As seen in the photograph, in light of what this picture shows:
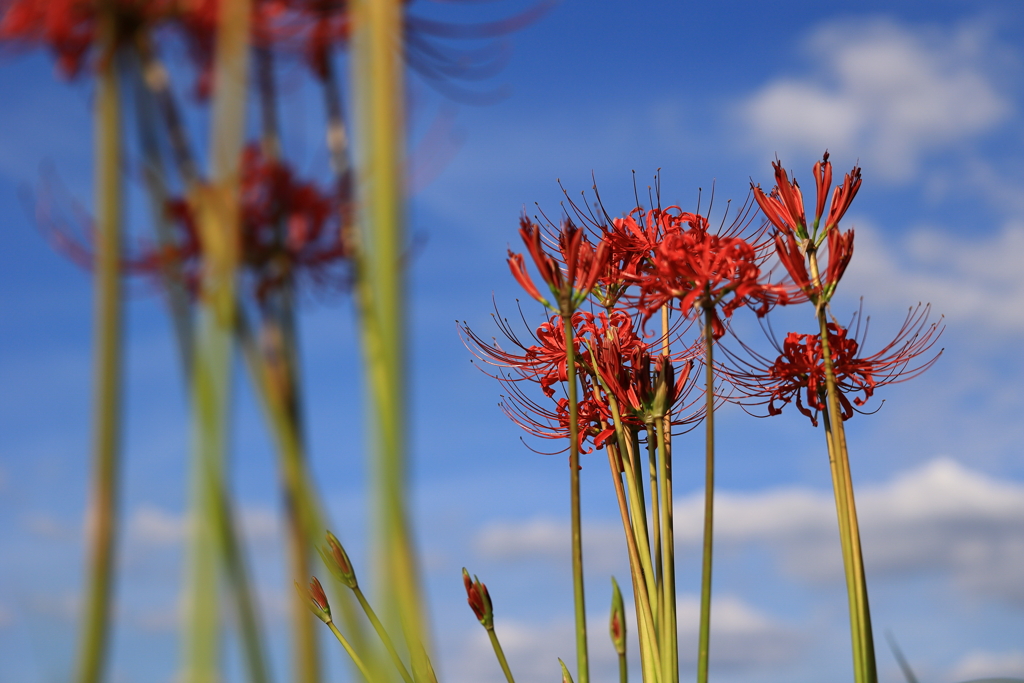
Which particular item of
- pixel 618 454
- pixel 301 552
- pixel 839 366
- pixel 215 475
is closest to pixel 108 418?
pixel 215 475

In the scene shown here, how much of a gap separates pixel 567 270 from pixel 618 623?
3.17ft

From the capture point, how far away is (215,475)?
1.07 m

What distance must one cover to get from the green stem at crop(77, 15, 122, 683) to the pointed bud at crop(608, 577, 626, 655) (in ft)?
5.03

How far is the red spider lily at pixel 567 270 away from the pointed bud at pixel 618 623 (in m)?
0.81

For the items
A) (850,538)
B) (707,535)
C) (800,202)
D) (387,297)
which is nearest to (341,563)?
(707,535)

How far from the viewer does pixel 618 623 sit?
2377 mm

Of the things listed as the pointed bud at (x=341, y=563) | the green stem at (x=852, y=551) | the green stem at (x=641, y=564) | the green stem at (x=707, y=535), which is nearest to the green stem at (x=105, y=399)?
the pointed bud at (x=341, y=563)

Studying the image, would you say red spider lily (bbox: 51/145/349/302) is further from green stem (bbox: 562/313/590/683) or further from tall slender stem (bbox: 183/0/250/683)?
green stem (bbox: 562/313/590/683)

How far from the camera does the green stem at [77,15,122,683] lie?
41.9 inches

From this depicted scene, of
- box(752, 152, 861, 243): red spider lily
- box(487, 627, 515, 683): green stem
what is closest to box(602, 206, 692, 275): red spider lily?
box(752, 152, 861, 243): red spider lily

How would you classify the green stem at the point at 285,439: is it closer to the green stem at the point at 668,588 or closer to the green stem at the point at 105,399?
the green stem at the point at 105,399

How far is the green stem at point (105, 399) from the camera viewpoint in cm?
106

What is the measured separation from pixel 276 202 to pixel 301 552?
1.51 ft

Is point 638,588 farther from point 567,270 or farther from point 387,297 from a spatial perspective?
point 387,297
